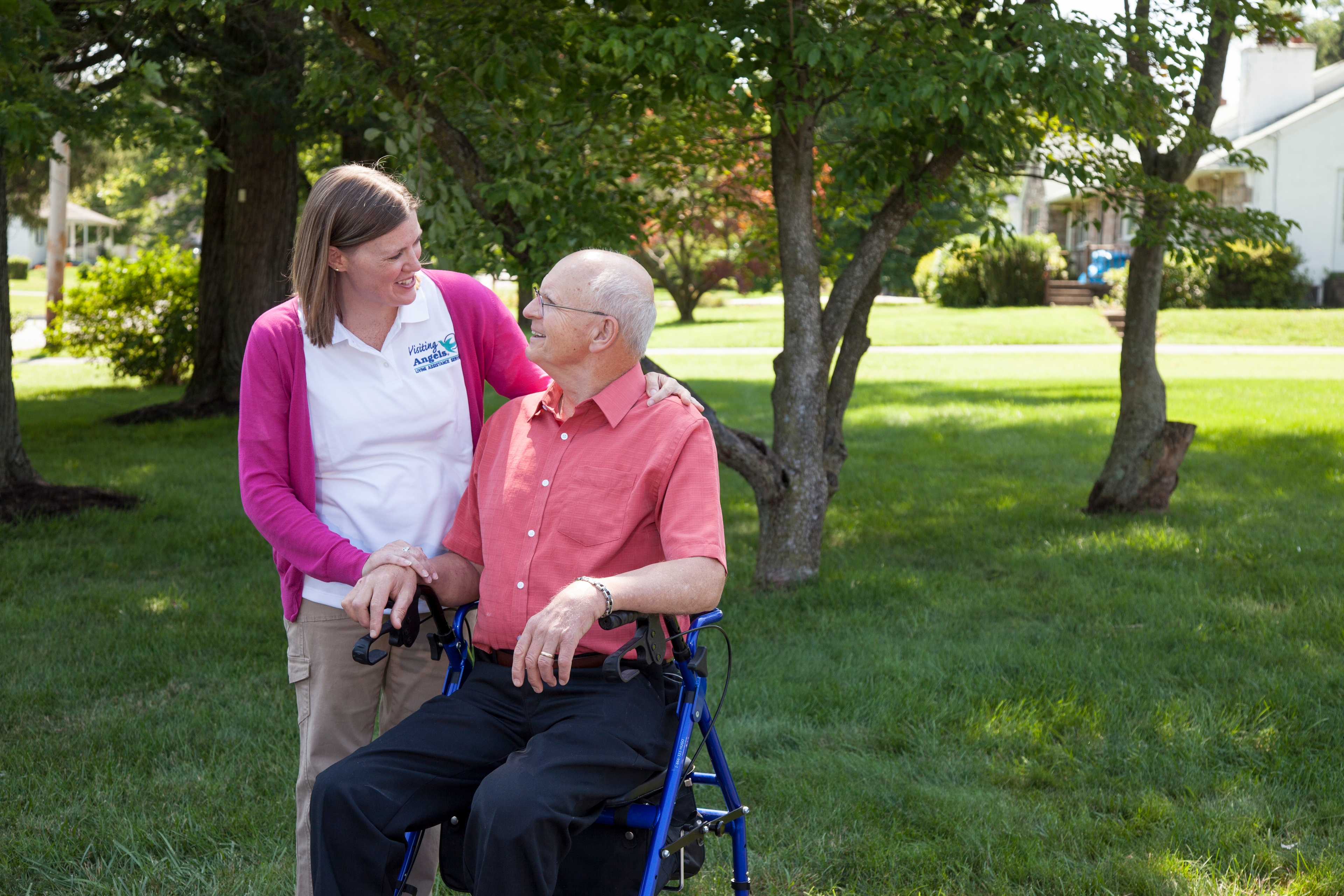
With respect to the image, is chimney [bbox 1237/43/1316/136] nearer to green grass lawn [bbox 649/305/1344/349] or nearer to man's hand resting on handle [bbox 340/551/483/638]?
green grass lawn [bbox 649/305/1344/349]

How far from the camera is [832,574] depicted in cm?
601

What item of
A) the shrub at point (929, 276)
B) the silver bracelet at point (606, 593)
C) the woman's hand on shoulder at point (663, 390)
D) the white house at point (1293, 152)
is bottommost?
the silver bracelet at point (606, 593)

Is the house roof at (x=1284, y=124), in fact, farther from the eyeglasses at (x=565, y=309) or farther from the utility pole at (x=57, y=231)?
the eyeglasses at (x=565, y=309)

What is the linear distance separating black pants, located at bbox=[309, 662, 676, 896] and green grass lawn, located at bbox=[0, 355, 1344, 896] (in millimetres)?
988

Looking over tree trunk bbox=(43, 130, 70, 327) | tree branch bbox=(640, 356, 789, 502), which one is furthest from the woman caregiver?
tree trunk bbox=(43, 130, 70, 327)

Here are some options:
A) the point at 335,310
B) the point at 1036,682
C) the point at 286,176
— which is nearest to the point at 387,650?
the point at 335,310

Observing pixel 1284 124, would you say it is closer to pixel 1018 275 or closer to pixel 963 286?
pixel 1018 275

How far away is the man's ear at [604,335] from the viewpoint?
254cm

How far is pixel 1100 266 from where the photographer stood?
28531 millimetres

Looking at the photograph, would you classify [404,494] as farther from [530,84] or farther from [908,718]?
[530,84]

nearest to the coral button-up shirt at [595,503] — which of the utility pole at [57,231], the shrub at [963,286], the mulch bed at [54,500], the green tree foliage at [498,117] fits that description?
the green tree foliage at [498,117]

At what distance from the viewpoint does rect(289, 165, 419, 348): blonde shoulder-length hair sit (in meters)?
2.46

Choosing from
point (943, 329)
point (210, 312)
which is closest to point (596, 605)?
point (210, 312)

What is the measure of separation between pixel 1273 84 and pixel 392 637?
3247 centimetres
